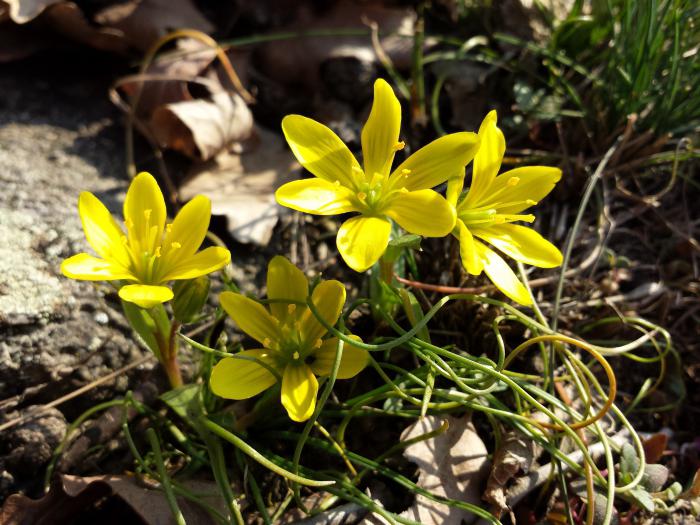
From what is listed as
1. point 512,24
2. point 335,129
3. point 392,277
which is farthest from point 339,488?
point 512,24

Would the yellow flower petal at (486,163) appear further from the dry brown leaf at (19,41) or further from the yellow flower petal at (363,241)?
the dry brown leaf at (19,41)

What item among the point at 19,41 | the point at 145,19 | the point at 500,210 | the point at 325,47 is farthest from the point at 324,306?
the point at 19,41

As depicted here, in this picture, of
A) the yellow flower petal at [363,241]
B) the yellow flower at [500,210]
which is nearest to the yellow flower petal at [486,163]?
the yellow flower at [500,210]

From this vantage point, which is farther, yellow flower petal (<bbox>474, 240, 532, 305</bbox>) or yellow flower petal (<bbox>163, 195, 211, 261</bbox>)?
yellow flower petal (<bbox>163, 195, 211, 261</bbox>)

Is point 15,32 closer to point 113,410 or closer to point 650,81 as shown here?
point 113,410

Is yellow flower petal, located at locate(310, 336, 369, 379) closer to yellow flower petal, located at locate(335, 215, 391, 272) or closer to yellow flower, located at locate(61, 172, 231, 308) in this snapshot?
yellow flower petal, located at locate(335, 215, 391, 272)

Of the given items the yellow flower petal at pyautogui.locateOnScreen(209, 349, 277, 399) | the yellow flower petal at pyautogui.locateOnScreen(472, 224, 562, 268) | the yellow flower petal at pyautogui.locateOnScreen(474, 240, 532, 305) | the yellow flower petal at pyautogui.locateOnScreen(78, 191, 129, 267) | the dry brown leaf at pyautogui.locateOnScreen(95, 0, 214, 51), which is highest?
the yellow flower petal at pyautogui.locateOnScreen(472, 224, 562, 268)

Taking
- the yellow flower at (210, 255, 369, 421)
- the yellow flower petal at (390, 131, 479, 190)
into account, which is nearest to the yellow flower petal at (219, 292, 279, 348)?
the yellow flower at (210, 255, 369, 421)
